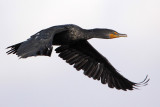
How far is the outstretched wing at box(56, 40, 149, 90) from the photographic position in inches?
750

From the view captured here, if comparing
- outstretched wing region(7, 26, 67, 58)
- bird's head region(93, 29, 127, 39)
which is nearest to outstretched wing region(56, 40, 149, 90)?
bird's head region(93, 29, 127, 39)

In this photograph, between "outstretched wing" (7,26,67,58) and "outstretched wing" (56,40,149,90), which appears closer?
"outstretched wing" (7,26,67,58)

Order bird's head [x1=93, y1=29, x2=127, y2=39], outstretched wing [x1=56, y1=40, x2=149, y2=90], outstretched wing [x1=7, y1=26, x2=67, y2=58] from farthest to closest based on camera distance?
outstretched wing [x1=56, y1=40, x2=149, y2=90], bird's head [x1=93, y1=29, x2=127, y2=39], outstretched wing [x1=7, y1=26, x2=67, y2=58]

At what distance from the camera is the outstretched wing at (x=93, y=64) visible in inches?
750

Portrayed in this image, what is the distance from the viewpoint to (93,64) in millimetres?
19297

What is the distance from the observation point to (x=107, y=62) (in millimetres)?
19094

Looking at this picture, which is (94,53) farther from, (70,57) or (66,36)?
(66,36)

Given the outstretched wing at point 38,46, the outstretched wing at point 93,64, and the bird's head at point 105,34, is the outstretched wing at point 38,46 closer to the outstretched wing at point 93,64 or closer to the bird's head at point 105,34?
the bird's head at point 105,34

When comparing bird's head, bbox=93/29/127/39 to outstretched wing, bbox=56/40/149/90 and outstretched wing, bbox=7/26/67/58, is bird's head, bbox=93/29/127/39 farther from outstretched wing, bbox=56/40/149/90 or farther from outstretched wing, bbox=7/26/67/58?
outstretched wing, bbox=7/26/67/58

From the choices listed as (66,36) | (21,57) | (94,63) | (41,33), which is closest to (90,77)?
(94,63)

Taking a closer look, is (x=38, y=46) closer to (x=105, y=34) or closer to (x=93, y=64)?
(x=105, y=34)

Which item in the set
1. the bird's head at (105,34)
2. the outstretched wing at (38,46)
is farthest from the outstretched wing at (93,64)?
the outstretched wing at (38,46)

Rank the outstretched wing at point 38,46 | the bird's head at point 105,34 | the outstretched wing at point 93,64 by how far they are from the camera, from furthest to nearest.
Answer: the outstretched wing at point 93,64
the bird's head at point 105,34
the outstretched wing at point 38,46

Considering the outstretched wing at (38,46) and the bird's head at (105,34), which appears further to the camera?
the bird's head at (105,34)
